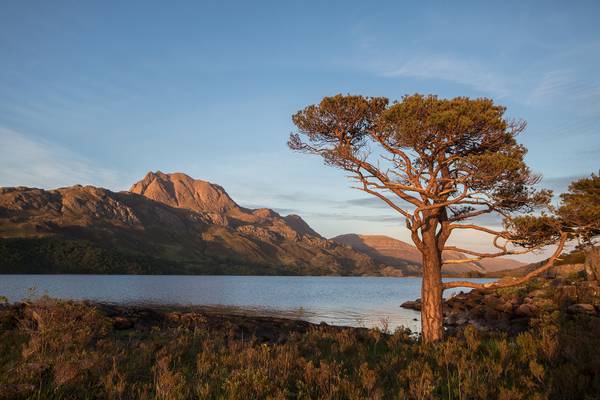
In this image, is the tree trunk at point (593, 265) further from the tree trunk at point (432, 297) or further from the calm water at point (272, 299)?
the tree trunk at point (432, 297)

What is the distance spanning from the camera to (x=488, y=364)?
29.4 feet

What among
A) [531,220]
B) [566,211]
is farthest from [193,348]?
[566,211]

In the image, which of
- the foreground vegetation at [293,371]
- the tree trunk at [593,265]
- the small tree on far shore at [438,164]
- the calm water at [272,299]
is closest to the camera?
the foreground vegetation at [293,371]

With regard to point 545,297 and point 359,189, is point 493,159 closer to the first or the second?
point 359,189

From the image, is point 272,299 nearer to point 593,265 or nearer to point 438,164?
point 593,265

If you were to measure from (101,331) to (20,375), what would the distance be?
7929mm

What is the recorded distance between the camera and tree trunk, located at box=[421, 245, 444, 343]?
16.5 m

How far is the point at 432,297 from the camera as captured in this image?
17.0 meters

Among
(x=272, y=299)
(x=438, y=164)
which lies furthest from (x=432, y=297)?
(x=272, y=299)

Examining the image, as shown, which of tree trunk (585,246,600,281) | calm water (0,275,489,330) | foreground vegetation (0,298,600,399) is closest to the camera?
foreground vegetation (0,298,600,399)

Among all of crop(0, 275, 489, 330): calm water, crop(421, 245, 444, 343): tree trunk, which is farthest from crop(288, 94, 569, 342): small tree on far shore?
crop(0, 275, 489, 330): calm water

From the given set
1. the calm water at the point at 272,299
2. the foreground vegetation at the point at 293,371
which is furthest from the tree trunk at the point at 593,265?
the foreground vegetation at the point at 293,371

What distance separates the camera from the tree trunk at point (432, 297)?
16547 mm

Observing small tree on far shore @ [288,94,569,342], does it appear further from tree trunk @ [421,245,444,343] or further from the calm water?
the calm water
